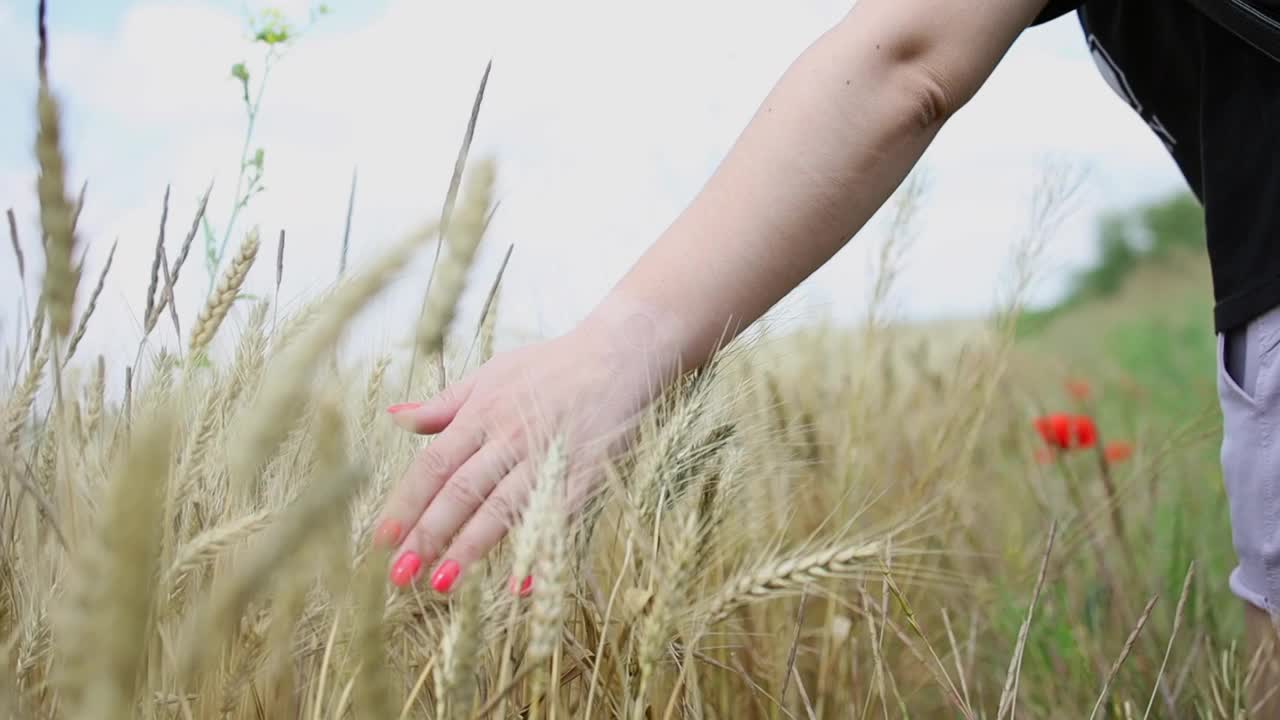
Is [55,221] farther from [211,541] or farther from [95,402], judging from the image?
[95,402]

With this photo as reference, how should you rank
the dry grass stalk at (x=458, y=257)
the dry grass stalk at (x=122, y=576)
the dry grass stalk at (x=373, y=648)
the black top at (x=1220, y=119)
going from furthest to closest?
the black top at (x=1220, y=119)
the dry grass stalk at (x=458, y=257)
the dry grass stalk at (x=373, y=648)
the dry grass stalk at (x=122, y=576)

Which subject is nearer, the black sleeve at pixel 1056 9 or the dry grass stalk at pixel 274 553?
the dry grass stalk at pixel 274 553

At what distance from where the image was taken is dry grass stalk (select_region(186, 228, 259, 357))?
76 cm

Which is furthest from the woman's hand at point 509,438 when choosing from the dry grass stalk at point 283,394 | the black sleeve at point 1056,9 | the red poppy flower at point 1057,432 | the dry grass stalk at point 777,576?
the red poppy flower at point 1057,432

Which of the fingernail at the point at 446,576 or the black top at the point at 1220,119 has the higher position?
the black top at the point at 1220,119

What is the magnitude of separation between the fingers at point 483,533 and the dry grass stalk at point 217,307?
0.26m

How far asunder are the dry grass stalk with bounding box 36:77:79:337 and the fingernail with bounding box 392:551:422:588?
23 centimetres

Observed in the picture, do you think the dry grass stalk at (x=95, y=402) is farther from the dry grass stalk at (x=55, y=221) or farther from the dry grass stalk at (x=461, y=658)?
the dry grass stalk at (x=461, y=658)

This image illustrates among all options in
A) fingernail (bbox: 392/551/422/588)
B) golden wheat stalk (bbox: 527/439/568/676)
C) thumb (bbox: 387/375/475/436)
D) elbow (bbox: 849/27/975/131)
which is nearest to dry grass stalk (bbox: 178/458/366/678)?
golden wheat stalk (bbox: 527/439/568/676)

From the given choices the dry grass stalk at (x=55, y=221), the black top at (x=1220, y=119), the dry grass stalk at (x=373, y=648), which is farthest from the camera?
the black top at (x=1220, y=119)

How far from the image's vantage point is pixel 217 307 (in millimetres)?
771

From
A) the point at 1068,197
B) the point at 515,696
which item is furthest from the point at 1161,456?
the point at 515,696

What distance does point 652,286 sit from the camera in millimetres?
723

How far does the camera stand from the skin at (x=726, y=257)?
2.26 feet
